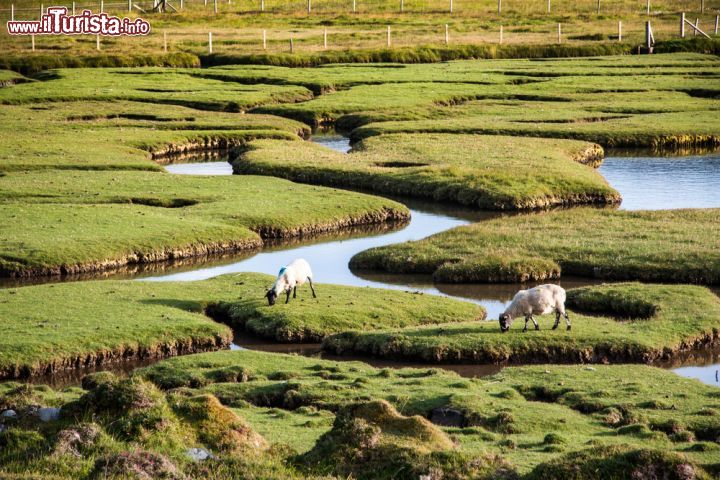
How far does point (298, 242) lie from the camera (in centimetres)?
4297

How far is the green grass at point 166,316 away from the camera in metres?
27.5

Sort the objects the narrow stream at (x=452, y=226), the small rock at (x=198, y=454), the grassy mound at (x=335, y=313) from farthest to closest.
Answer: the grassy mound at (x=335, y=313) < the narrow stream at (x=452, y=226) < the small rock at (x=198, y=454)

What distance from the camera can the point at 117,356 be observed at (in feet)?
91.6

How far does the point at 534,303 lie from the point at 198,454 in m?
13.7

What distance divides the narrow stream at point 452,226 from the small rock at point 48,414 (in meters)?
11.1

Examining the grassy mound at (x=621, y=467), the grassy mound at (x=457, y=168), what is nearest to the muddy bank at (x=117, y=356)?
the grassy mound at (x=621, y=467)

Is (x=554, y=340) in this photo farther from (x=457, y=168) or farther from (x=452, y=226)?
(x=457, y=168)

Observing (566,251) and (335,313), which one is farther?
(566,251)

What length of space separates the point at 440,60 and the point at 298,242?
231ft

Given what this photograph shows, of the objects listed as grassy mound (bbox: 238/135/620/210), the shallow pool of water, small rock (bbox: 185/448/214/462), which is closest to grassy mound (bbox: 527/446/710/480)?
small rock (bbox: 185/448/214/462)

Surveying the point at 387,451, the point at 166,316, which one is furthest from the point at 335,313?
the point at 387,451

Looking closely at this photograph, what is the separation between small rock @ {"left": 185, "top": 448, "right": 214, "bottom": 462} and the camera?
16031 millimetres

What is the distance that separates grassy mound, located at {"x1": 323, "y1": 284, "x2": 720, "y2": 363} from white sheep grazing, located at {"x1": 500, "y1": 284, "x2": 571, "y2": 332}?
18.3 inches

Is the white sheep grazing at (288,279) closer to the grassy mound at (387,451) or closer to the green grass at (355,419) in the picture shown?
the green grass at (355,419)
